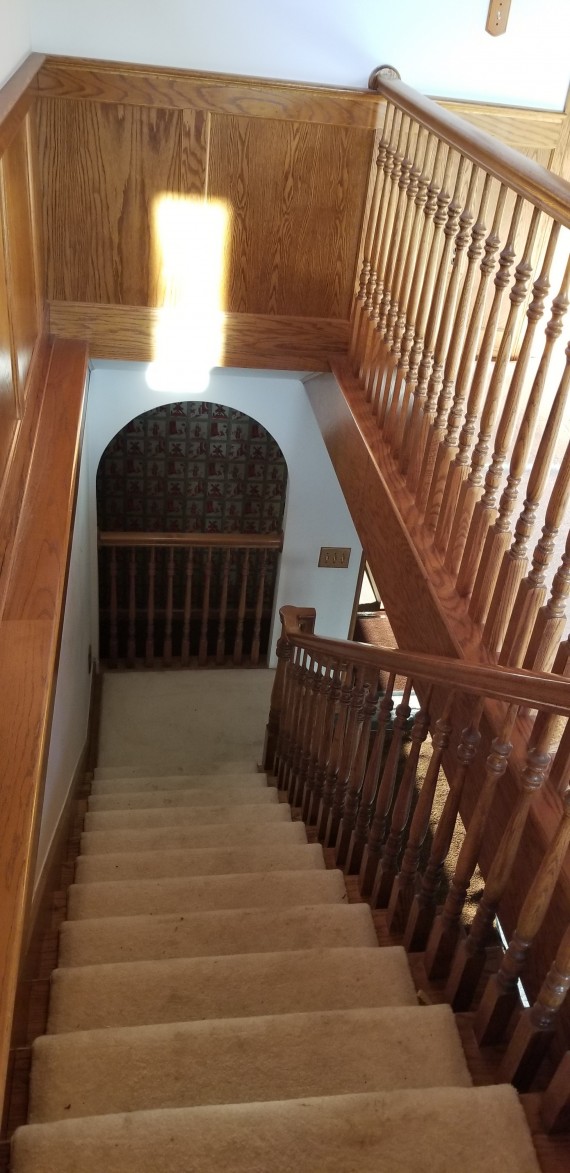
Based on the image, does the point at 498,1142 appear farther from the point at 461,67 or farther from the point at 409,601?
the point at 461,67

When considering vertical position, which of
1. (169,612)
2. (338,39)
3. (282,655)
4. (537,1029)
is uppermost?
(338,39)

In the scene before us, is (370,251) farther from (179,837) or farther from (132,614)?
(132,614)

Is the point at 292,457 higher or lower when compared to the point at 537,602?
lower

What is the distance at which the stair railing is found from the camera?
1.79 meters

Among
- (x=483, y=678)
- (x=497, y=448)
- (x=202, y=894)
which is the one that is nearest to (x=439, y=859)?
(x=483, y=678)

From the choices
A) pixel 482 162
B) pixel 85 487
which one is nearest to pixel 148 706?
pixel 85 487

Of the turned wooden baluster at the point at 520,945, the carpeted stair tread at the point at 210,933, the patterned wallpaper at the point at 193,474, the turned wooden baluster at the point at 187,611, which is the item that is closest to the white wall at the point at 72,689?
the carpeted stair tread at the point at 210,933

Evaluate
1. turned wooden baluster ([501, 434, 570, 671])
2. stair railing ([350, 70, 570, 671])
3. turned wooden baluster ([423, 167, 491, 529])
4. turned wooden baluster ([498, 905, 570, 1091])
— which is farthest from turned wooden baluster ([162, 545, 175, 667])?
turned wooden baluster ([498, 905, 570, 1091])

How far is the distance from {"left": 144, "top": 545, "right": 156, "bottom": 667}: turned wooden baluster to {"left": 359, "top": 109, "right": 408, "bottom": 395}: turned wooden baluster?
1.96m

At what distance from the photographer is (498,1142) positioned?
1.35 meters

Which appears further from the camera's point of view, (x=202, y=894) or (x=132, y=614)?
(x=132, y=614)

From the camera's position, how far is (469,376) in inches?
101

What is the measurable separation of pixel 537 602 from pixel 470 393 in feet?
1.95

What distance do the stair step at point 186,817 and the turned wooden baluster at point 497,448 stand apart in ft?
4.31
